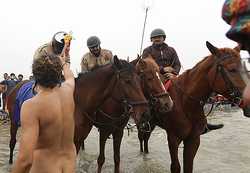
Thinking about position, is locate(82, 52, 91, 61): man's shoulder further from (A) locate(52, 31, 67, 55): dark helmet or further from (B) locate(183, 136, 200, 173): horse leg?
(B) locate(183, 136, 200, 173): horse leg

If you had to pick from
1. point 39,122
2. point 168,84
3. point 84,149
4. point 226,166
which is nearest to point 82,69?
point 168,84

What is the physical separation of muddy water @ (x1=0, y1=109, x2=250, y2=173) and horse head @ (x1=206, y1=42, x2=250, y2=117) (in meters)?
3.22

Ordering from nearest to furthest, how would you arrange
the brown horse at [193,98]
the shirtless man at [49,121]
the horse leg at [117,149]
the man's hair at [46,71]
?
1. the shirtless man at [49,121]
2. the man's hair at [46,71]
3. the brown horse at [193,98]
4. the horse leg at [117,149]

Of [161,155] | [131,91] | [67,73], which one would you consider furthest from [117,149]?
[67,73]

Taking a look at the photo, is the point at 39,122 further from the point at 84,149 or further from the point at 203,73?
the point at 84,149

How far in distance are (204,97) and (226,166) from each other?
3449 millimetres

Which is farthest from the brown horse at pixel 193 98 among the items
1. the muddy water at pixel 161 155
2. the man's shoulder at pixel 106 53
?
the muddy water at pixel 161 155

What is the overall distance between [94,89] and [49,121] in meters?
2.61

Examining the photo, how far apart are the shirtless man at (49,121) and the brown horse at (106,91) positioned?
2.27 meters

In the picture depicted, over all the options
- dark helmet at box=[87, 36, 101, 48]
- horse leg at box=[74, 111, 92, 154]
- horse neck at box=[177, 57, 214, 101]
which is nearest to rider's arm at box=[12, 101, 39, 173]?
horse leg at box=[74, 111, 92, 154]

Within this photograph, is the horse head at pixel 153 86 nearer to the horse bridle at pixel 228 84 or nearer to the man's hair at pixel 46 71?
the horse bridle at pixel 228 84

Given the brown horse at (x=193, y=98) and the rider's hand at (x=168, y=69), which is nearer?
the brown horse at (x=193, y=98)

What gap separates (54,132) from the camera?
3352 mm

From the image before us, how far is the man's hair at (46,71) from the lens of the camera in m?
3.33
